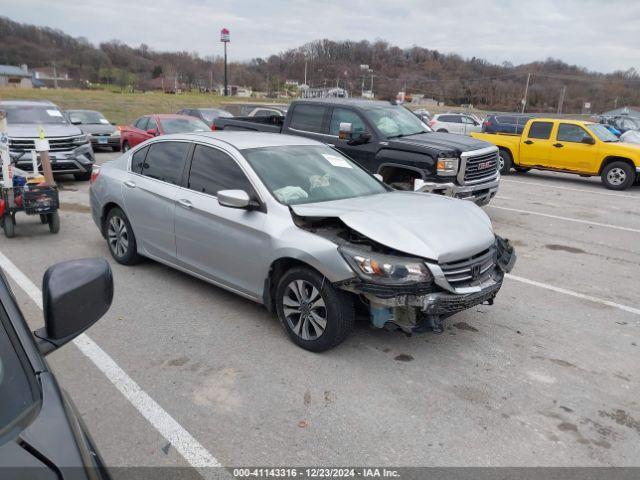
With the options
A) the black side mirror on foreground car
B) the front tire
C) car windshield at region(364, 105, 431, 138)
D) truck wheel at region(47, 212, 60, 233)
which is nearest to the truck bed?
car windshield at region(364, 105, 431, 138)

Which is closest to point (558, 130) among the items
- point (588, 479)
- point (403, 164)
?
point (403, 164)

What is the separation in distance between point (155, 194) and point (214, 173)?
87 cm

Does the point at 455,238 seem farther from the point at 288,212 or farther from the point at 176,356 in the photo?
the point at 176,356

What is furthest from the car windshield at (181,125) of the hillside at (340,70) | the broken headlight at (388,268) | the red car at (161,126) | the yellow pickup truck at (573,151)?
the hillside at (340,70)

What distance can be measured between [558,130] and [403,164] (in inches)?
330

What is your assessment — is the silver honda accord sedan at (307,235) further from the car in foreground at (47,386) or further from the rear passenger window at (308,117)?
the rear passenger window at (308,117)

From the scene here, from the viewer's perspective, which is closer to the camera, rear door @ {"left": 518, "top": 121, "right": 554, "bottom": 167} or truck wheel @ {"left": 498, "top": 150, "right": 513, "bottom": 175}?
rear door @ {"left": 518, "top": 121, "right": 554, "bottom": 167}

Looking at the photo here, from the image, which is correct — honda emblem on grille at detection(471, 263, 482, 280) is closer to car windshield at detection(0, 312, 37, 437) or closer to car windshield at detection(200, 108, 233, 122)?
car windshield at detection(0, 312, 37, 437)

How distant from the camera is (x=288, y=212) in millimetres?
4266

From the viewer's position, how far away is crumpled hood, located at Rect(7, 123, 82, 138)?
11.2m

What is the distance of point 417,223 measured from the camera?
403cm

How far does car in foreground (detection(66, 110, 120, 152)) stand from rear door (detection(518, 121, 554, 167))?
1325 cm

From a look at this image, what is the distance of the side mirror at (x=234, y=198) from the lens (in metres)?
4.25

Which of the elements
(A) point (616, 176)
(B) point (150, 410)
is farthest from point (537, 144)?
(B) point (150, 410)
